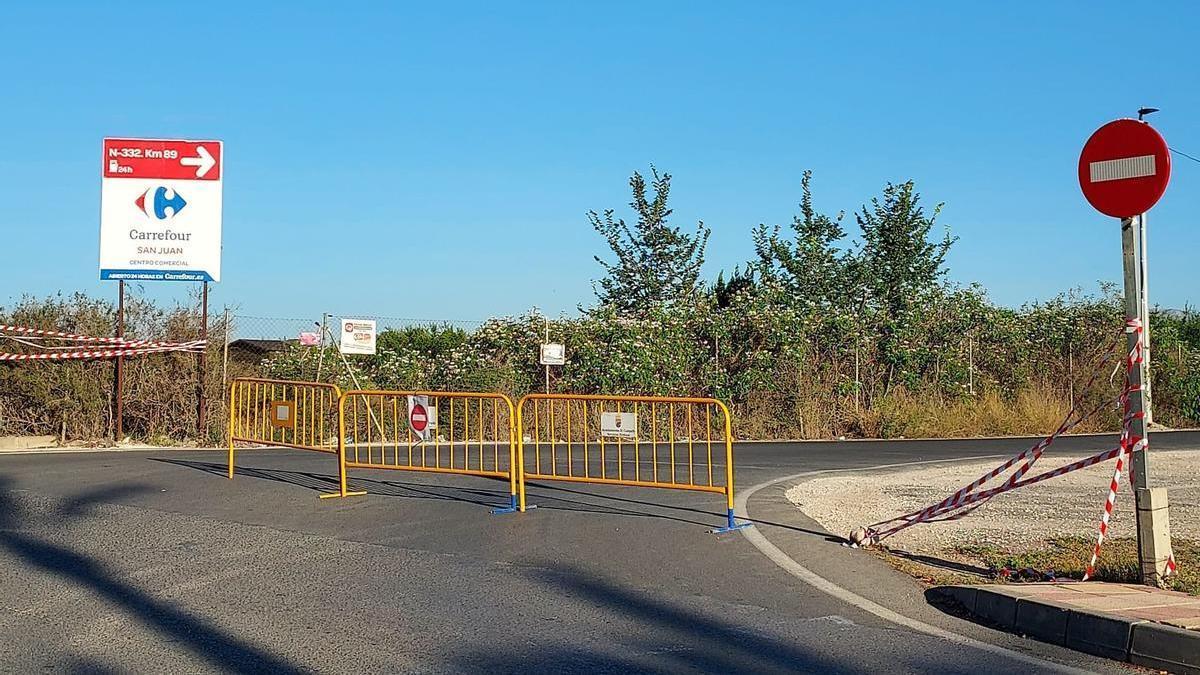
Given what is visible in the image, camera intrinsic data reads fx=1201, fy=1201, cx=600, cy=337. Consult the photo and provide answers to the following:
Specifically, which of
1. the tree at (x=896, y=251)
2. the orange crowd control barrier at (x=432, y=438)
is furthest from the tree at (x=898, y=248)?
the orange crowd control barrier at (x=432, y=438)

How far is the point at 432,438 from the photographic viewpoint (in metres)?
17.6

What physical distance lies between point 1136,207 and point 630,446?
540 inches

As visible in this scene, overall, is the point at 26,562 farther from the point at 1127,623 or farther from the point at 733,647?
the point at 1127,623

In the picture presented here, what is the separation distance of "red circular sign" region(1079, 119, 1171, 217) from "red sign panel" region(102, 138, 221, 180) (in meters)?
17.6

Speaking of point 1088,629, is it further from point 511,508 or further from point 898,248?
point 898,248

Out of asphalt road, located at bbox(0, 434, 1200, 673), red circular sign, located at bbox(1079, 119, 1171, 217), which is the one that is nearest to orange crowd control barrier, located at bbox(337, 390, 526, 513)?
asphalt road, located at bbox(0, 434, 1200, 673)

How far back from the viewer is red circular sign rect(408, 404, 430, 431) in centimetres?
1378

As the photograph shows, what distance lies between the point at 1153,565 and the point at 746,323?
18995 millimetres

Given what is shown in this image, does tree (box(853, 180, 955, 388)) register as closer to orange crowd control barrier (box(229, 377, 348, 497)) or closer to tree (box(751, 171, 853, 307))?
tree (box(751, 171, 853, 307))

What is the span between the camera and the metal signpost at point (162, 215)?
21797 mm

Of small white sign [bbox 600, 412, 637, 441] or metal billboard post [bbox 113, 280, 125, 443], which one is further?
metal billboard post [bbox 113, 280, 125, 443]

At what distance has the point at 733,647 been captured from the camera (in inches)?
254

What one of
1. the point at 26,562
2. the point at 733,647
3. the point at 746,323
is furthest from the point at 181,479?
the point at 746,323

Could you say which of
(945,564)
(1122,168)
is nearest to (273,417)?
(945,564)
